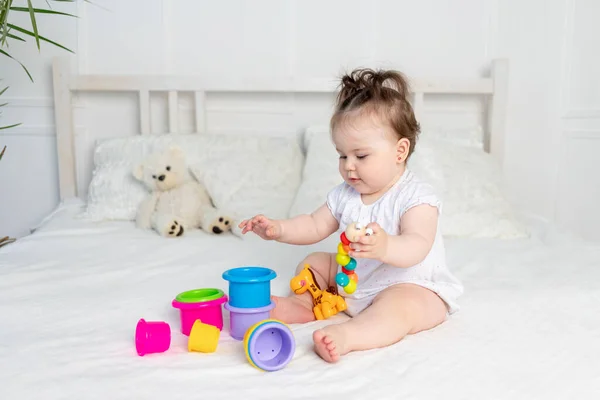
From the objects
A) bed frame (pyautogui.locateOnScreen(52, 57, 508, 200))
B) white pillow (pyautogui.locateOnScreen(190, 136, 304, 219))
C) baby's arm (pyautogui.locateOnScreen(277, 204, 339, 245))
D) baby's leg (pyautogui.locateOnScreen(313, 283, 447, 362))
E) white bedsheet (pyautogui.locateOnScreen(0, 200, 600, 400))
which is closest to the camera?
white bedsheet (pyautogui.locateOnScreen(0, 200, 600, 400))

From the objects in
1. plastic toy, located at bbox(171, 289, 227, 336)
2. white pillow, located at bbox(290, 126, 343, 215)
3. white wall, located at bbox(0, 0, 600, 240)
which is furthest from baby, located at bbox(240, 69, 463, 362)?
white wall, located at bbox(0, 0, 600, 240)

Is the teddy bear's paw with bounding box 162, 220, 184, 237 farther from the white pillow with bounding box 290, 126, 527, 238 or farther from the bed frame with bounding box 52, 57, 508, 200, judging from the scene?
the bed frame with bounding box 52, 57, 508, 200

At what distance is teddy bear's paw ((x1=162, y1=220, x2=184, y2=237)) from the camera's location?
192 centimetres

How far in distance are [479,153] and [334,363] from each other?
4.72 feet

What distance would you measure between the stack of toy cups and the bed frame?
1.41 m

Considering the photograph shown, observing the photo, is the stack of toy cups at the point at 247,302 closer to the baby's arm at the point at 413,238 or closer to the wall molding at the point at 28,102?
the baby's arm at the point at 413,238

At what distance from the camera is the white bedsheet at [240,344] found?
0.90m

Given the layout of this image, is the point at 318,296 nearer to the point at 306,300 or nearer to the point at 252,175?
the point at 306,300

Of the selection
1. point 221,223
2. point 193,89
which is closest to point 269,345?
point 221,223

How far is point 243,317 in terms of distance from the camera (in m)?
1.11

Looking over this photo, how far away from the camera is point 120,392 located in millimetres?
881

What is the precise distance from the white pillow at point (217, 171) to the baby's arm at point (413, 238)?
0.89 meters

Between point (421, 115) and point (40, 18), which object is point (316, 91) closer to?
point (421, 115)

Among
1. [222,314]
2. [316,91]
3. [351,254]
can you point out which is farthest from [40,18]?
[351,254]
